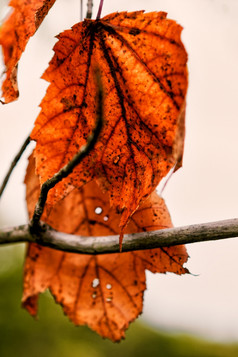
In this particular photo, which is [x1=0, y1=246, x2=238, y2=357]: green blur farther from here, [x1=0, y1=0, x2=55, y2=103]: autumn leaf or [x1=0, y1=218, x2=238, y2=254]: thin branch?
[x1=0, y1=0, x2=55, y2=103]: autumn leaf

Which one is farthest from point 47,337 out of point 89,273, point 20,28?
point 20,28

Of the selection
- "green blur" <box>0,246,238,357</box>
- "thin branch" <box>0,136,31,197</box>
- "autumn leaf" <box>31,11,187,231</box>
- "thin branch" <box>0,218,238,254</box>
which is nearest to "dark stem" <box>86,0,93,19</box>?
"autumn leaf" <box>31,11,187,231</box>

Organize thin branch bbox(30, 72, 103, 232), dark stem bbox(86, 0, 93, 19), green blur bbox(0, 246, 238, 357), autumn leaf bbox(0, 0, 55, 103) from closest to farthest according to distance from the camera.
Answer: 1. thin branch bbox(30, 72, 103, 232)
2. autumn leaf bbox(0, 0, 55, 103)
3. dark stem bbox(86, 0, 93, 19)
4. green blur bbox(0, 246, 238, 357)

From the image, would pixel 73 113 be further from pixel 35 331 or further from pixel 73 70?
pixel 35 331

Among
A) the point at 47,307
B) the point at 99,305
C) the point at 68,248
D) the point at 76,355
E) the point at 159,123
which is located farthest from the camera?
the point at 47,307

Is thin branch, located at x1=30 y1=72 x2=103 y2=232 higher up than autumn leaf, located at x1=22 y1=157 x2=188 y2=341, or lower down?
higher up

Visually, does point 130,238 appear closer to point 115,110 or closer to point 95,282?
point 115,110

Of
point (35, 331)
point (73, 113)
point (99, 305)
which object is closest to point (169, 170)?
point (73, 113)
